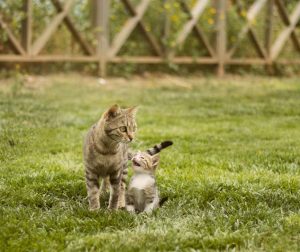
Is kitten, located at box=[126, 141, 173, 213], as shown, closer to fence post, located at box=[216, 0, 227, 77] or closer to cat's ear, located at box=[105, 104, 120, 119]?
cat's ear, located at box=[105, 104, 120, 119]

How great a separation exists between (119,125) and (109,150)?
229 millimetres

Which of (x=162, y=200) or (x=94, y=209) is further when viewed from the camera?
Answer: (x=162, y=200)

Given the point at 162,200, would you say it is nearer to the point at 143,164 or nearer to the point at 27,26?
the point at 143,164

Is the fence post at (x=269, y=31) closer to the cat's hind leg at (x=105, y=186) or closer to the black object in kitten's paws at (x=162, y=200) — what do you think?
the cat's hind leg at (x=105, y=186)

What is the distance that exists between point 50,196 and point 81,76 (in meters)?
8.87

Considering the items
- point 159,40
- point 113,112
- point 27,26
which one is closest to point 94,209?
point 113,112

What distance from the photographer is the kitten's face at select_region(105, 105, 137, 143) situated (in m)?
4.92

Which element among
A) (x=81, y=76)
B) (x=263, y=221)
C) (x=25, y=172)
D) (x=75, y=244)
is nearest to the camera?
(x=75, y=244)

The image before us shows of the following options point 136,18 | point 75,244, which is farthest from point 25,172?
point 136,18

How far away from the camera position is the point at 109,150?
16.5 ft

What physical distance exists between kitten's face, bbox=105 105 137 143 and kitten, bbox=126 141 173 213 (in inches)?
13.6

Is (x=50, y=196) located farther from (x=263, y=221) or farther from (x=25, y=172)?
(x=263, y=221)

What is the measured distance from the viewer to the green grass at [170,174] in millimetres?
4328

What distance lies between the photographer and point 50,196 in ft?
17.8
